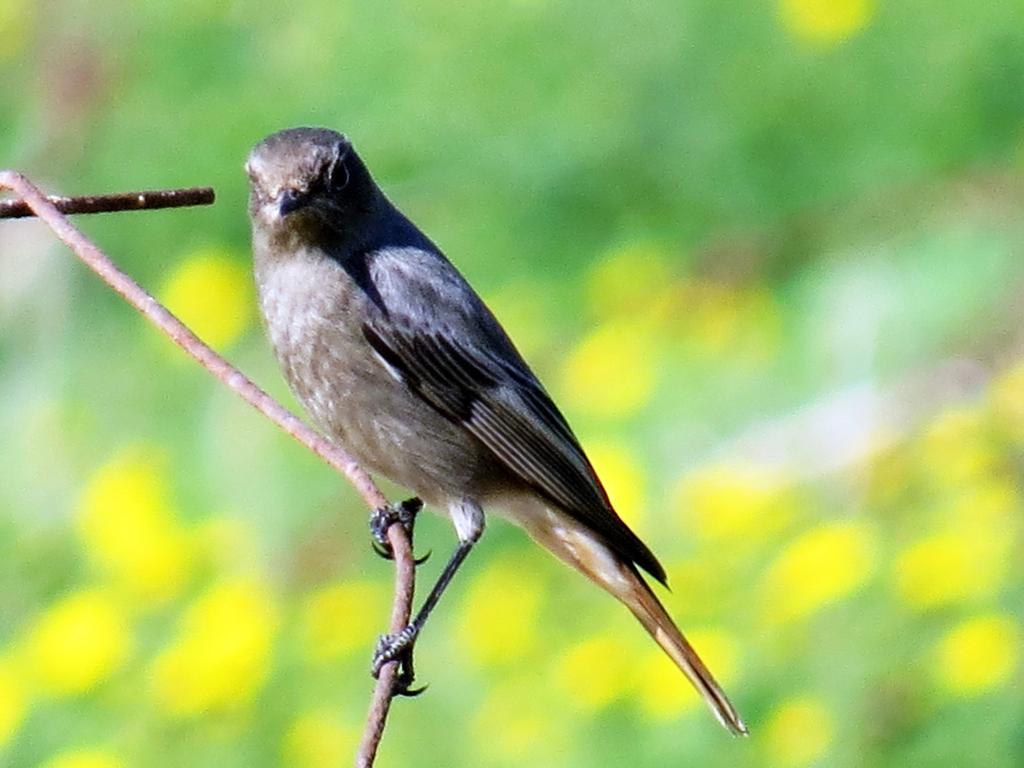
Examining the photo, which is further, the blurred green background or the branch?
the blurred green background

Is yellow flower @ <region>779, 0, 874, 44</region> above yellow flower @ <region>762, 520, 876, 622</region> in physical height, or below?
above

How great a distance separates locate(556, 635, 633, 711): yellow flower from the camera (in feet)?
18.1

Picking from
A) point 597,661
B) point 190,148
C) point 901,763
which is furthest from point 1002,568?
point 190,148

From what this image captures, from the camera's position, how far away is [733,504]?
598 cm

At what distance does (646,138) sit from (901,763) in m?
2.51

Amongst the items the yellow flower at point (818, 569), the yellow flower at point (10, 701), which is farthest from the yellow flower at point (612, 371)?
the yellow flower at point (10, 701)

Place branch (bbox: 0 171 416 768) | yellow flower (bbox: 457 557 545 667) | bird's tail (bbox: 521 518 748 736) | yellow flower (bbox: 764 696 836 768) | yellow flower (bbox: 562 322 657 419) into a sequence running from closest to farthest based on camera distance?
branch (bbox: 0 171 416 768), bird's tail (bbox: 521 518 748 736), yellow flower (bbox: 764 696 836 768), yellow flower (bbox: 457 557 545 667), yellow flower (bbox: 562 322 657 419)

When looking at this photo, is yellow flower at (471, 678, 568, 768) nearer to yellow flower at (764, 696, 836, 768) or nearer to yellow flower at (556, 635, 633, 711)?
yellow flower at (556, 635, 633, 711)

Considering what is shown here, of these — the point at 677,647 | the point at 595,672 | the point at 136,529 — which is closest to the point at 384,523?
the point at 677,647

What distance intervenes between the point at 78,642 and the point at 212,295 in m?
1.32

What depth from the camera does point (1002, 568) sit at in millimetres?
5621

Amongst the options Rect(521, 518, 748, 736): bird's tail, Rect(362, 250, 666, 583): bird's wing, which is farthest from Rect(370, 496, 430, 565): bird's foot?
Rect(521, 518, 748, 736): bird's tail

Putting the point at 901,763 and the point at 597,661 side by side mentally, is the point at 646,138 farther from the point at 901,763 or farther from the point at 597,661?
the point at 901,763

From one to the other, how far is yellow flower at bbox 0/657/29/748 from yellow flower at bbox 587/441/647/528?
1.89m
